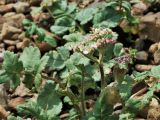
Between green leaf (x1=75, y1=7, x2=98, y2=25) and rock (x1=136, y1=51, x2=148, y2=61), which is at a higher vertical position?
green leaf (x1=75, y1=7, x2=98, y2=25)

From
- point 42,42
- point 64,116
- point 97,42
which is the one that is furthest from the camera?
point 42,42

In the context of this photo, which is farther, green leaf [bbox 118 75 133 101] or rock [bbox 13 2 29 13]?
rock [bbox 13 2 29 13]

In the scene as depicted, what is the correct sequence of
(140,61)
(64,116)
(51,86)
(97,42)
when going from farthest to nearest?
(140,61)
(64,116)
(51,86)
(97,42)

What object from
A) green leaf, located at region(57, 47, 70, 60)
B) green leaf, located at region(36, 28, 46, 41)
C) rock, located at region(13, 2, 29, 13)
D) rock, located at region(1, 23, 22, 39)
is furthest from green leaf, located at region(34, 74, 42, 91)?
rock, located at region(13, 2, 29, 13)

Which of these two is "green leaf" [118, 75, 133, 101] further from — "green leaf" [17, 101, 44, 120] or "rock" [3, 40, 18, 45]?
"rock" [3, 40, 18, 45]

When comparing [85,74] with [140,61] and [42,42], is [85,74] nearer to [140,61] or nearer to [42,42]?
[140,61]

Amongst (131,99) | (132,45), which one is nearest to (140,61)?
(132,45)

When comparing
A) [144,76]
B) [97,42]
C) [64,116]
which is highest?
[97,42]
